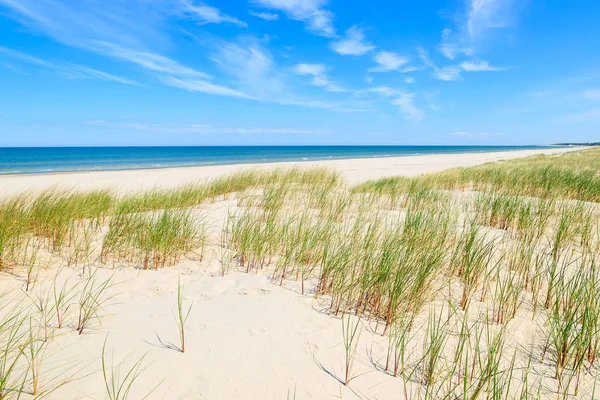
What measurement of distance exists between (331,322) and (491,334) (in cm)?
108

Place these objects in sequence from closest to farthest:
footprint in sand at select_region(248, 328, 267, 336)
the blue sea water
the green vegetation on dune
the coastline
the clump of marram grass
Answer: footprint in sand at select_region(248, 328, 267, 336), the clump of marram grass, the green vegetation on dune, the coastline, the blue sea water

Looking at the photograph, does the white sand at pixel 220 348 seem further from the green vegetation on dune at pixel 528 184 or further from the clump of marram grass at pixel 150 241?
the green vegetation on dune at pixel 528 184

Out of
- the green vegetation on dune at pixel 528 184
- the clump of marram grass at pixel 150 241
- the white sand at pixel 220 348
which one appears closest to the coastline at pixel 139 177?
the green vegetation on dune at pixel 528 184

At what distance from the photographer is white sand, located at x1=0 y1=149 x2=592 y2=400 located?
5.10 feet

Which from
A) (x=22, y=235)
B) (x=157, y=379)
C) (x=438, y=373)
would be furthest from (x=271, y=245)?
(x=22, y=235)

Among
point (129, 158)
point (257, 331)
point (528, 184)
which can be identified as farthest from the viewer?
point (129, 158)

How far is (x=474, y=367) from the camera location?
5.43 ft

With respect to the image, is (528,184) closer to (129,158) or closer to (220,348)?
(220,348)

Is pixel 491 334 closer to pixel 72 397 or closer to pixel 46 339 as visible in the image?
pixel 72 397

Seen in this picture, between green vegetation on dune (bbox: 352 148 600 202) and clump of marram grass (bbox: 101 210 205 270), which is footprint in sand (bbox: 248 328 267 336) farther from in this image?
green vegetation on dune (bbox: 352 148 600 202)

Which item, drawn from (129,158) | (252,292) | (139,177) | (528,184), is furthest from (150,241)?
(129,158)

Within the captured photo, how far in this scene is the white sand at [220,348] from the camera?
1.55 m

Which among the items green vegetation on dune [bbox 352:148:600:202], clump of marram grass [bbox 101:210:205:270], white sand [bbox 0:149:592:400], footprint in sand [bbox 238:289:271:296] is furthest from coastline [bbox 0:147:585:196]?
footprint in sand [bbox 238:289:271:296]

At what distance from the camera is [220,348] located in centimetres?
184
